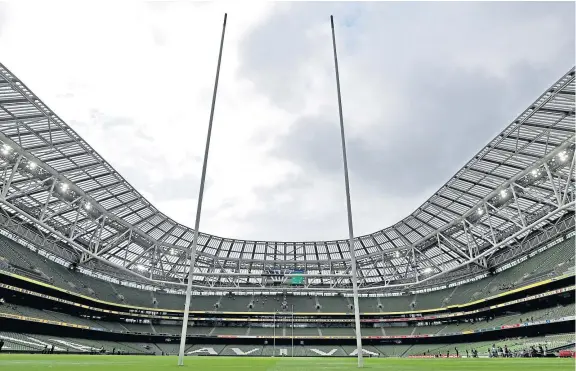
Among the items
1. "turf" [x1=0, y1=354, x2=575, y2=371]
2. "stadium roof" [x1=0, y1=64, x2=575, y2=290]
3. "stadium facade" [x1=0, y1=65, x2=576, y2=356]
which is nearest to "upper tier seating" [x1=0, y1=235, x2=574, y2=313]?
"stadium facade" [x1=0, y1=65, x2=576, y2=356]

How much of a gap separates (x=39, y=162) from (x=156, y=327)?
138 ft

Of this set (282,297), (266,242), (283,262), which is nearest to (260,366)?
(283,262)

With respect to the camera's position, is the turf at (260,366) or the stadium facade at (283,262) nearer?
the turf at (260,366)

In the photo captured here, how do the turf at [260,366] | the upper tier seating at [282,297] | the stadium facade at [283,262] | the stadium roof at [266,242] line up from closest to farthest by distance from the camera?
1. the turf at [260,366]
2. the stadium roof at [266,242]
3. the stadium facade at [283,262]
4. the upper tier seating at [282,297]

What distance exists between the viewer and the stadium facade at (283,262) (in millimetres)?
30328

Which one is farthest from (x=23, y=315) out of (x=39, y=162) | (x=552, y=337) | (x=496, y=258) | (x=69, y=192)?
(x=496, y=258)

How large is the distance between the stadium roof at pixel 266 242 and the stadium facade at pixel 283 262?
0.19m

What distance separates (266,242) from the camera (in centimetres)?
5816

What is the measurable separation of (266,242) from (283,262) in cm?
608

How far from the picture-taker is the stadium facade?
99.5 feet

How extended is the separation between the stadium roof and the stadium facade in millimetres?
190

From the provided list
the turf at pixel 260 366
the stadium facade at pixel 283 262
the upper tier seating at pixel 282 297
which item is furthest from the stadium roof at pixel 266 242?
the turf at pixel 260 366

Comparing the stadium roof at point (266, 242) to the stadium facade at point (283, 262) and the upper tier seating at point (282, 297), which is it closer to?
the stadium facade at point (283, 262)

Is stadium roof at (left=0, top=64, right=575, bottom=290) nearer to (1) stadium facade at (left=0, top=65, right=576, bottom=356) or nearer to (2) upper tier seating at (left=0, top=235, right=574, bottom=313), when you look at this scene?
(1) stadium facade at (left=0, top=65, right=576, bottom=356)
